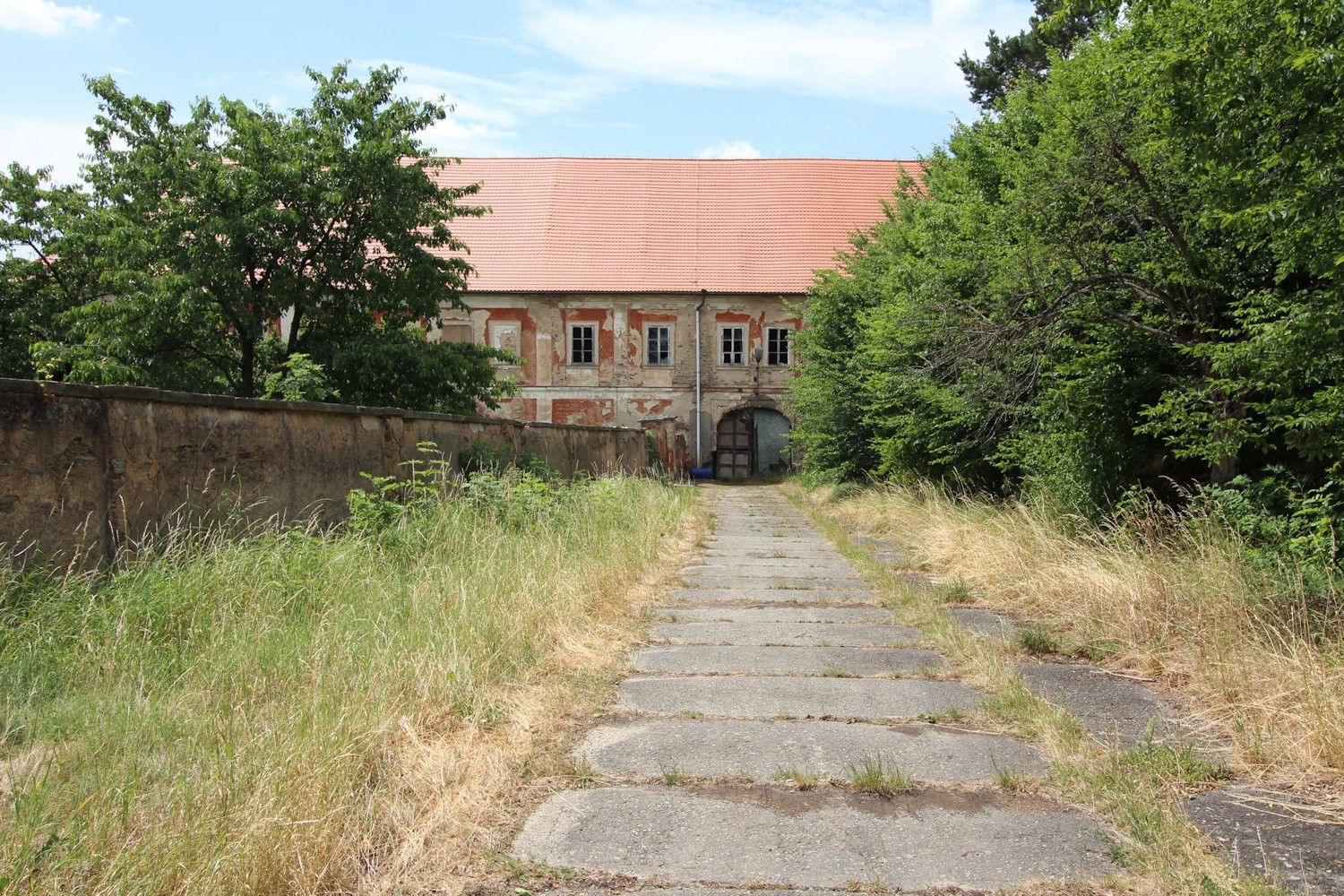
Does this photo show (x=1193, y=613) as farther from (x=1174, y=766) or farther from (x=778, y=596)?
(x=778, y=596)

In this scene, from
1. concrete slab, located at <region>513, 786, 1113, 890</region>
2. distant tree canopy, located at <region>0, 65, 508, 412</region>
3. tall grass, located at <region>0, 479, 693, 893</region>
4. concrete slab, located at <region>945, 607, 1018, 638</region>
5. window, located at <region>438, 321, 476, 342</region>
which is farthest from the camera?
window, located at <region>438, 321, 476, 342</region>

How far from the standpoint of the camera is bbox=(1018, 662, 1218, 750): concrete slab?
4633 millimetres

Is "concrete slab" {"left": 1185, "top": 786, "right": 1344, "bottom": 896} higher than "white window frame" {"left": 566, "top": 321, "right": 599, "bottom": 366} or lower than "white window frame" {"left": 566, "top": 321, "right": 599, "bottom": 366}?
lower

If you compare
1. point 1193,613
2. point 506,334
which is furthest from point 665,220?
point 1193,613

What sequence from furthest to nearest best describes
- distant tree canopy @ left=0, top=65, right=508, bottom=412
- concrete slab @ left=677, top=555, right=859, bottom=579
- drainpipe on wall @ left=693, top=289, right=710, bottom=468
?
drainpipe on wall @ left=693, top=289, right=710, bottom=468 < distant tree canopy @ left=0, top=65, right=508, bottom=412 < concrete slab @ left=677, top=555, right=859, bottom=579

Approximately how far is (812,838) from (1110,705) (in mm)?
2378

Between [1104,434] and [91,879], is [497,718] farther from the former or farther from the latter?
[1104,434]

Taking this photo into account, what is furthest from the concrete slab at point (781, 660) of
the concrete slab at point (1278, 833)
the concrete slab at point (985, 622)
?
the concrete slab at point (1278, 833)

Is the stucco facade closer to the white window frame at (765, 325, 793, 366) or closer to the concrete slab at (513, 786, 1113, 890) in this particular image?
the white window frame at (765, 325, 793, 366)

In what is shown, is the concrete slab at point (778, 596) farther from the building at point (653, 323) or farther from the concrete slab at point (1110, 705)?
the building at point (653, 323)

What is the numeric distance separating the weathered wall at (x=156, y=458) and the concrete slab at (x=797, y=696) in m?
3.13

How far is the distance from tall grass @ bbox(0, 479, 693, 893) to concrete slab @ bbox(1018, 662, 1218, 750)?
106 inches

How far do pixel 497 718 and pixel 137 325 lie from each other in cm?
1714

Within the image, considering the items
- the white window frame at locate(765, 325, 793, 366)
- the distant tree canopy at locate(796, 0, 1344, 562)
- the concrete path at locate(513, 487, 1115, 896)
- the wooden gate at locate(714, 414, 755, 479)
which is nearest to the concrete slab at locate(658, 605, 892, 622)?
the concrete path at locate(513, 487, 1115, 896)
